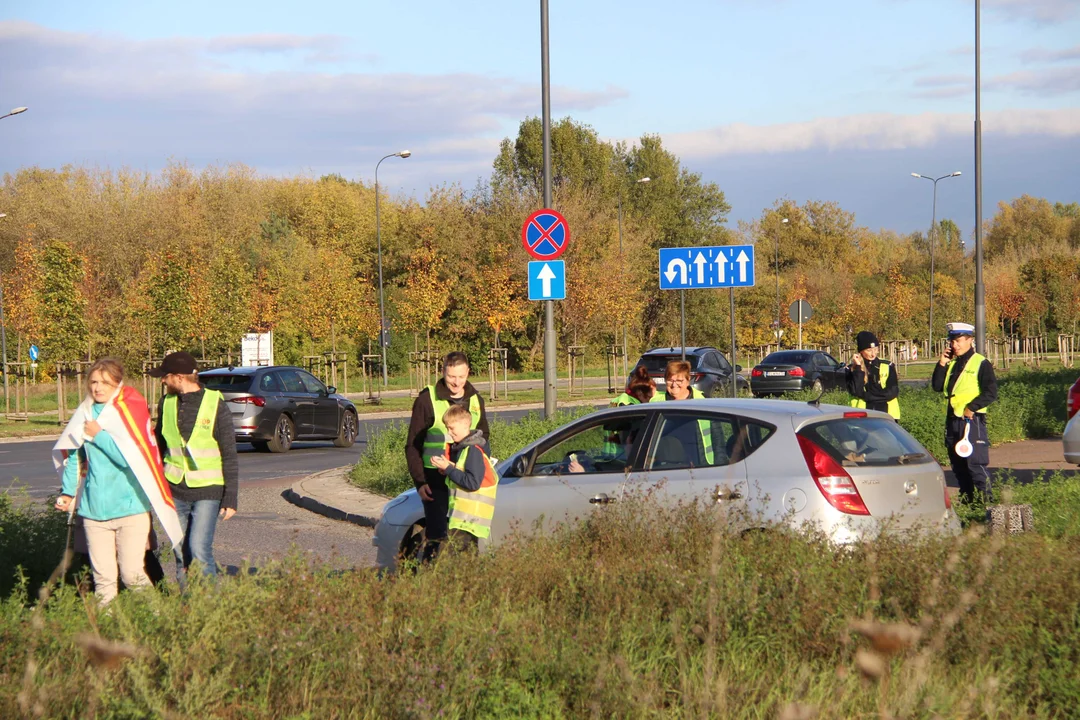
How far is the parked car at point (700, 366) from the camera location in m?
29.0

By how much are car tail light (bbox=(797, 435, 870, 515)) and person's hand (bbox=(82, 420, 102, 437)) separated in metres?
4.10

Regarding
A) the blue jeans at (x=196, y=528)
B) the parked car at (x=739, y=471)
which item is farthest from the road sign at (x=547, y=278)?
the blue jeans at (x=196, y=528)

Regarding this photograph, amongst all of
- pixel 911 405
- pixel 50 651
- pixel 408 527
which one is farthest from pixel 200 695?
pixel 911 405

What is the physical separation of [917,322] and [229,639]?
2740 inches

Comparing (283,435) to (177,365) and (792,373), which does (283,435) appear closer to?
(177,365)

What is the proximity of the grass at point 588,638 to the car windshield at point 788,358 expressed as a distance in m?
29.9

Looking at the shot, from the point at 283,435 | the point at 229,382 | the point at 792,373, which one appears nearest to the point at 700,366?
the point at 792,373

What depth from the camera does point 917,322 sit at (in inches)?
2756

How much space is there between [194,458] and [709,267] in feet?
40.5

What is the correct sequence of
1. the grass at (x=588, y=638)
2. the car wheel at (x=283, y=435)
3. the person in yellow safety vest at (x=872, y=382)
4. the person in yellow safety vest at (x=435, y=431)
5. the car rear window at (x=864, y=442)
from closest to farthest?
the grass at (x=588, y=638)
the car rear window at (x=864, y=442)
the person in yellow safety vest at (x=435, y=431)
the person in yellow safety vest at (x=872, y=382)
the car wheel at (x=283, y=435)

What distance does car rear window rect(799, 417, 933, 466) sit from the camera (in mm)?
7355

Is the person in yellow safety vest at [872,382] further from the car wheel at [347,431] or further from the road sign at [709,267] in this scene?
the car wheel at [347,431]

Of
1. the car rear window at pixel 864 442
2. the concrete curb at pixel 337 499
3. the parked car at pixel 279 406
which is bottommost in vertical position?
the concrete curb at pixel 337 499

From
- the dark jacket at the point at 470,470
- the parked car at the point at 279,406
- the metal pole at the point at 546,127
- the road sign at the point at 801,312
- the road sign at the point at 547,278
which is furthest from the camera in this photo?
the road sign at the point at 801,312
